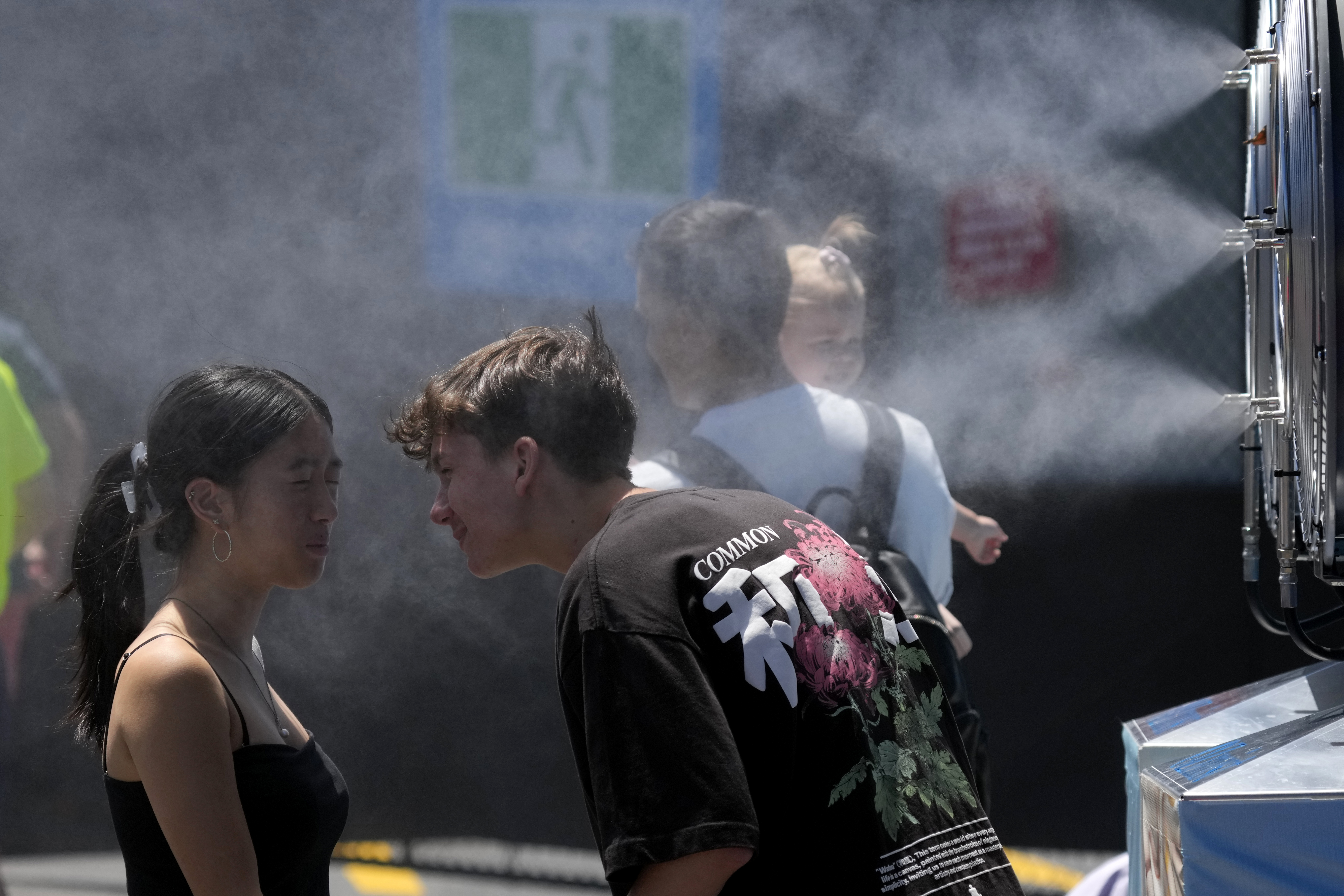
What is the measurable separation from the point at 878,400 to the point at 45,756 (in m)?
2.53

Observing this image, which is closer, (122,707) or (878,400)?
(122,707)

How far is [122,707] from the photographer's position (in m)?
1.47

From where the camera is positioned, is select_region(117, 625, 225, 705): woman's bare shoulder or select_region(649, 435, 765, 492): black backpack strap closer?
select_region(117, 625, 225, 705): woman's bare shoulder

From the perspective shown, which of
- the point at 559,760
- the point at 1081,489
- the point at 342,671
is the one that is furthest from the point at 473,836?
the point at 1081,489

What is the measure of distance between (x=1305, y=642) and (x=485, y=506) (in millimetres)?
1213

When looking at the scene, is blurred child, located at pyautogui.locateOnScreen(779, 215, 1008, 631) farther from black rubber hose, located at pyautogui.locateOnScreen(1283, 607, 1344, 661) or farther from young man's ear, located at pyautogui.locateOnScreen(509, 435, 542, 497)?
young man's ear, located at pyautogui.locateOnScreen(509, 435, 542, 497)

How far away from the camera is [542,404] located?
1.48 meters

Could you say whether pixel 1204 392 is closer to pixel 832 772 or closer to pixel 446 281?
pixel 446 281

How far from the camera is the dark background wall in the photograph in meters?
2.62

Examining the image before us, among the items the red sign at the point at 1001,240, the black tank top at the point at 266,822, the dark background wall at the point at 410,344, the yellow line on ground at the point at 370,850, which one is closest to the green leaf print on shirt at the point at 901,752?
the black tank top at the point at 266,822

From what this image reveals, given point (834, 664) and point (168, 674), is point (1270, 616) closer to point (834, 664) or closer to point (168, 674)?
point (834, 664)

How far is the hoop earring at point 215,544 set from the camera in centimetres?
168

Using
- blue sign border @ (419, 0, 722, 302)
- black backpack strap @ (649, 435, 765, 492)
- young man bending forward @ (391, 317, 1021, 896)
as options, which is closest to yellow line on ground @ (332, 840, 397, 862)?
blue sign border @ (419, 0, 722, 302)

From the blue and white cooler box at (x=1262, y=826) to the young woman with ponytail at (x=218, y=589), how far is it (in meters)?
1.11
